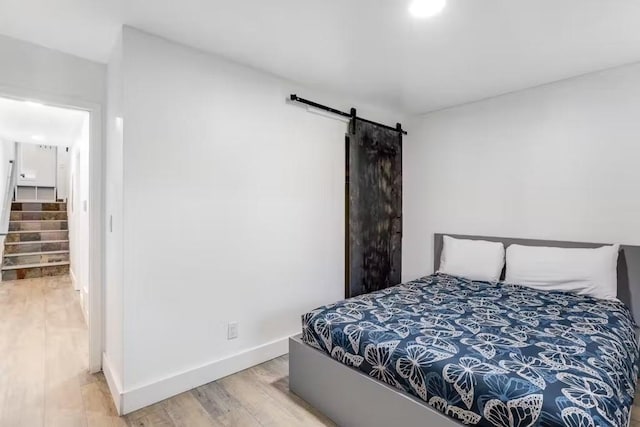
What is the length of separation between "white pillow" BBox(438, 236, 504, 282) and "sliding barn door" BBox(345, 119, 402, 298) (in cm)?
65

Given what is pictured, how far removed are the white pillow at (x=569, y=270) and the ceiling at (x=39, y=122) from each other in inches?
165

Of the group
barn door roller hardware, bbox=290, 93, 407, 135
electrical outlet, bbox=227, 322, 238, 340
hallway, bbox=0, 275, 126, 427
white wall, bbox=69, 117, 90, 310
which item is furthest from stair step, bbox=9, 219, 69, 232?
barn door roller hardware, bbox=290, 93, 407, 135

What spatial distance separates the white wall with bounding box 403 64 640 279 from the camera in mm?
2492

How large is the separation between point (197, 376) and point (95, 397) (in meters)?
0.62

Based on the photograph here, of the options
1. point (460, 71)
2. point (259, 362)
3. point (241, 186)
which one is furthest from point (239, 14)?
point (259, 362)

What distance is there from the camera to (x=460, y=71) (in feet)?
8.48

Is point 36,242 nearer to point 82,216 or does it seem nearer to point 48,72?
point 82,216

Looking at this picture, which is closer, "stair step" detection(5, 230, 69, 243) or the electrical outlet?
the electrical outlet

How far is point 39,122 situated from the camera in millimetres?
4008

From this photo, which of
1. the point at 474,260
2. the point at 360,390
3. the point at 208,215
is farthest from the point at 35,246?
the point at 474,260

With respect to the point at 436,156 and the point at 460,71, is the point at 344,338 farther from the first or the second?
the point at 436,156

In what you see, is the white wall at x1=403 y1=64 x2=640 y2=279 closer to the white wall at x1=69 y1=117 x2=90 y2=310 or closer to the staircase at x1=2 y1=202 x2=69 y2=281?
the white wall at x1=69 y1=117 x2=90 y2=310

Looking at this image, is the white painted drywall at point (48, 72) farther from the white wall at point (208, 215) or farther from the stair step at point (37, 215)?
the stair step at point (37, 215)

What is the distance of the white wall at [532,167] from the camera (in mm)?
2492
